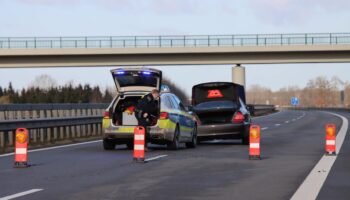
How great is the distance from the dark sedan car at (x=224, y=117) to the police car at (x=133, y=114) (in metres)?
1.89

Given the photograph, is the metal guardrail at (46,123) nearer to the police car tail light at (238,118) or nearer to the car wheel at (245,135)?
the police car tail light at (238,118)

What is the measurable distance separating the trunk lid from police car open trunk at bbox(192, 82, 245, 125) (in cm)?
303

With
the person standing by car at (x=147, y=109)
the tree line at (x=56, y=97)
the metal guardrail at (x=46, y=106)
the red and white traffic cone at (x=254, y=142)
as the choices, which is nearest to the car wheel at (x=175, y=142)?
the person standing by car at (x=147, y=109)

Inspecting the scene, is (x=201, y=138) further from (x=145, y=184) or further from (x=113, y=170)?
(x=145, y=184)

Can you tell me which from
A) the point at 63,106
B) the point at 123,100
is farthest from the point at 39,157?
the point at 63,106

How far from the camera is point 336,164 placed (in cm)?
1448

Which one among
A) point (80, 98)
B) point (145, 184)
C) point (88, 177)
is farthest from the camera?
point (80, 98)

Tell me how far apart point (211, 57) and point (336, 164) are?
4091 centimetres

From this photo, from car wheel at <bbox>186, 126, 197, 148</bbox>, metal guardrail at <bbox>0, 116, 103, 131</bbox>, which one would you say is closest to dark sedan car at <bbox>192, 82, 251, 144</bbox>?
car wheel at <bbox>186, 126, 197, 148</bbox>

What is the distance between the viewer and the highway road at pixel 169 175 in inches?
388

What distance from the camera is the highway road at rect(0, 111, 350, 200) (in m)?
9.84

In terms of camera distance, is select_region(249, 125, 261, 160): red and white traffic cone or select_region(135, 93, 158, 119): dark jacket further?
select_region(135, 93, 158, 119): dark jacket

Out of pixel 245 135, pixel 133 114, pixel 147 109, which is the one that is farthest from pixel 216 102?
pixel 147 109

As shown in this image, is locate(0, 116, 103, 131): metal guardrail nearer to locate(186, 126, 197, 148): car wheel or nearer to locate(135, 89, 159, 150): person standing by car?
locate(135, 89, 159, 150): person standing by car
